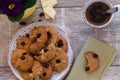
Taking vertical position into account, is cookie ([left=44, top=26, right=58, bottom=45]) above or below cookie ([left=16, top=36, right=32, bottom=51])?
above

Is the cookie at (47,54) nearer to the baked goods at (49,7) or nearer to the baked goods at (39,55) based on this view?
the baked goods at (39,55)

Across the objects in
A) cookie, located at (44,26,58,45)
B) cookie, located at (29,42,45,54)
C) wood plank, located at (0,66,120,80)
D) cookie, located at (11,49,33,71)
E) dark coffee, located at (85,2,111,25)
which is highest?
dark coffee, located at (85,2,111,25)

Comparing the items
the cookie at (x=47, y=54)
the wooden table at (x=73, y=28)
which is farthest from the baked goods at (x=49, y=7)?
the cookie at (x=47, y=54)

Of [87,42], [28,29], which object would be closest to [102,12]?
[87,42]

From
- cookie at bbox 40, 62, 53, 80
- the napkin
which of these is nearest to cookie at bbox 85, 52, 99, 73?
the napkin

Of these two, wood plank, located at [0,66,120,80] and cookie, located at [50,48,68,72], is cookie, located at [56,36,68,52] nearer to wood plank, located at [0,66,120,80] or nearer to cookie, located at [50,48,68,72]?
cookie, located at [50,48,68,72]

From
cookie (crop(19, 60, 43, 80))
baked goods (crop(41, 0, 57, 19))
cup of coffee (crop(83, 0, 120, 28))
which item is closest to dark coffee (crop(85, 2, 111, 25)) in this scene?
cup of coffee (crop(83, 0, 120, 28))

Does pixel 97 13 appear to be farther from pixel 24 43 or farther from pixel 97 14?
pixel 24 43
